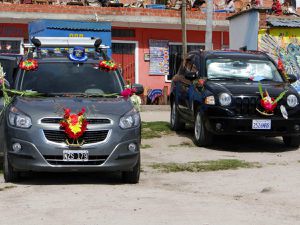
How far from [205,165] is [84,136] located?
2.77 meters

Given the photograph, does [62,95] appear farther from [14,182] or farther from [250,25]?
[250,25]

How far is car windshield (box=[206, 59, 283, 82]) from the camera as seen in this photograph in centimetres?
1304


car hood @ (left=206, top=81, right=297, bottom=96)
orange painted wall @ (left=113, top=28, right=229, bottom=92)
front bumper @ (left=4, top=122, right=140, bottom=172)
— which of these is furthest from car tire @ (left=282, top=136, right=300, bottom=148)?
orange painted wall @ (left=113, top=28, right=229, bottom=92)

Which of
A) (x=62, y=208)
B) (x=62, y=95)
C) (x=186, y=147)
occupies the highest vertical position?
(x=62, y=95)

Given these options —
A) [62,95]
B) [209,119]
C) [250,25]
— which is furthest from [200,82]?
[250,25]

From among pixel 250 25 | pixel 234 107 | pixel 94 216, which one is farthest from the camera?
pixel 250 25

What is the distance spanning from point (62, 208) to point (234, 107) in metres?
5.60

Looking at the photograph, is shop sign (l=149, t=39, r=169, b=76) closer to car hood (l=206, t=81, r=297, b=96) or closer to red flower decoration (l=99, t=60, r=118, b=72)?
car hood (l=206, t=81, r=297, b=96)

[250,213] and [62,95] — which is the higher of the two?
[62,95]

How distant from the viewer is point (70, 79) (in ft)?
31.1

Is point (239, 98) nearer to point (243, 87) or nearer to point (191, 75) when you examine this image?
point (243, 87)

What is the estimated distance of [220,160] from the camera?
430 inches

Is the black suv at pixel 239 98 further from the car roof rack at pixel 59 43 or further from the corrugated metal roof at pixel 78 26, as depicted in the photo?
the corrugated metal roof at pixel 78 26

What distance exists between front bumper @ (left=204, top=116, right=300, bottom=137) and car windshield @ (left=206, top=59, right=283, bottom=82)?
128 cm
